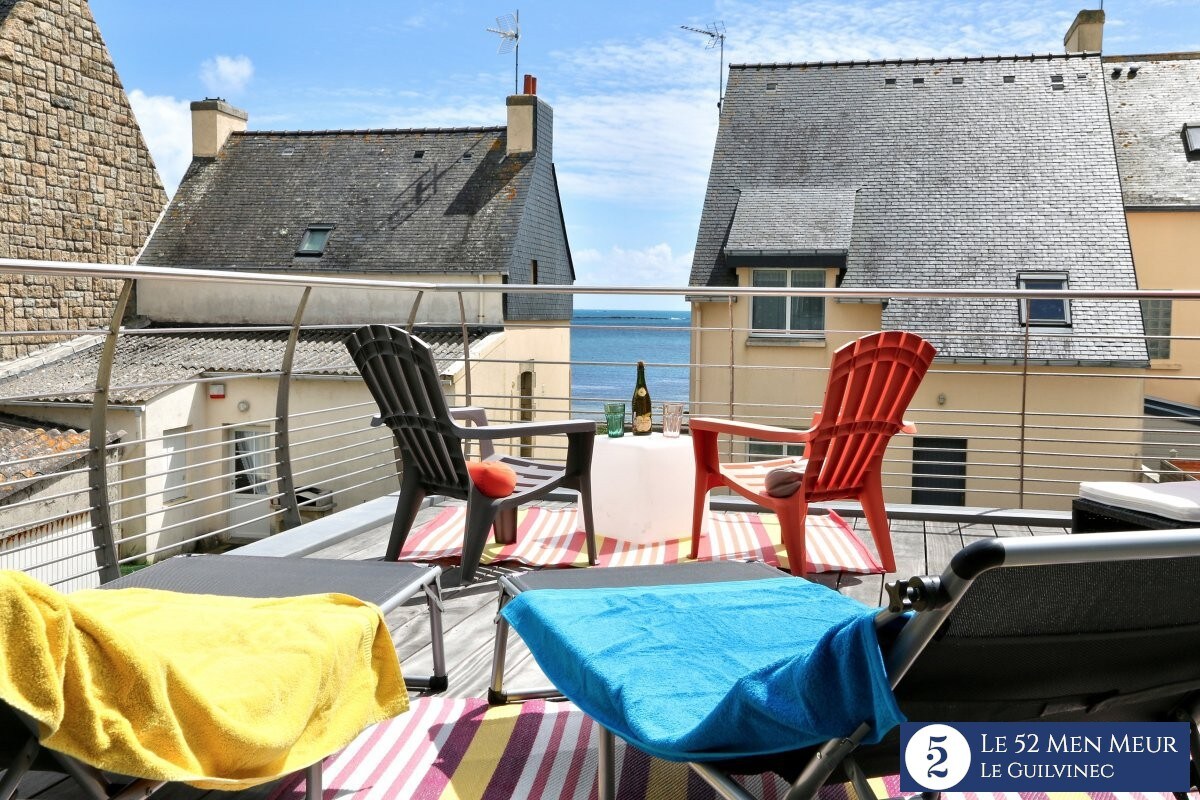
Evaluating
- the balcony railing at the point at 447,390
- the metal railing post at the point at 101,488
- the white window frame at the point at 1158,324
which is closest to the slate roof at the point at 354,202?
the balcony railing at the point at 447,390

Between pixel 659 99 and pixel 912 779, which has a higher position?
pixel 659 99

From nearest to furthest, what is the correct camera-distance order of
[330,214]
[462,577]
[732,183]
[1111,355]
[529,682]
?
[529,682] < [462,577] < [1111,355] < [732,183] < [330,214]

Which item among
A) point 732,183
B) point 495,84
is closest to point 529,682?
point 732,183

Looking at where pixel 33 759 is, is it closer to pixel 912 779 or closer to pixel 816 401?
pixel 912 779

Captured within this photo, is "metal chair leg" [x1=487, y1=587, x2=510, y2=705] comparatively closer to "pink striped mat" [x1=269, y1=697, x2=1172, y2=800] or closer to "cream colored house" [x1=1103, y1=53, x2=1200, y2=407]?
"pink striped mat" [x1=269, y1=697, x2=1172, y2=800]

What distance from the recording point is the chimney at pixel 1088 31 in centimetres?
1977

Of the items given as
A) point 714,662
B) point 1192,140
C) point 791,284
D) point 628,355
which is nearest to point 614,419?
point 714,662

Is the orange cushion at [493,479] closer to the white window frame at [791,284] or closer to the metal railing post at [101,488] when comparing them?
the metal railing post at [101,488]

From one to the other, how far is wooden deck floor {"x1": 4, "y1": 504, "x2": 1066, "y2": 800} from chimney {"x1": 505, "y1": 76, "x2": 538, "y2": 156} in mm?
17649

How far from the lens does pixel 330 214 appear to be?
70.5 ft

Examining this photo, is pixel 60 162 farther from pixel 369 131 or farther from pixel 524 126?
pixel 524 126

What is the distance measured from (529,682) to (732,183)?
16.7 meters

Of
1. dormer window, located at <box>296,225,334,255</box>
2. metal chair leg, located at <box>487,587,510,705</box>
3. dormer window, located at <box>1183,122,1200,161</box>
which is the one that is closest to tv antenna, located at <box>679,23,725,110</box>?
dormer window, located at <box>296,225,334,255</box>

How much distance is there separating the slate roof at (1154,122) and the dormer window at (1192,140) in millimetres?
83
